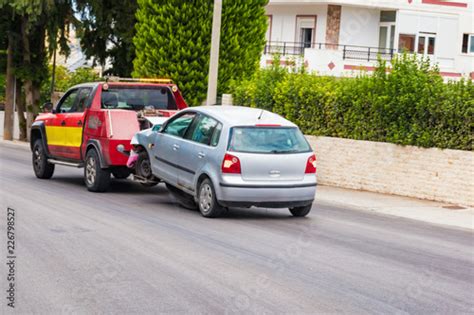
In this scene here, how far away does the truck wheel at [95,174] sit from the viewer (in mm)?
17641

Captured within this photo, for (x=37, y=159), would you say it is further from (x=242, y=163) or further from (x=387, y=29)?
(x=387, y=29)

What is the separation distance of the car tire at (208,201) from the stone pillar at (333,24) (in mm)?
31022

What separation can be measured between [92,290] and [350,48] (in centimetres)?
3787

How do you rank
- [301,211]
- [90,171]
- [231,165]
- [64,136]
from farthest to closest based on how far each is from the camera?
[64,136]
[90,171]
[301,211]
[231,165]

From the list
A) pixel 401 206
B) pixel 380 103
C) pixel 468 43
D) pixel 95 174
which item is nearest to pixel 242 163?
pixel 95 174

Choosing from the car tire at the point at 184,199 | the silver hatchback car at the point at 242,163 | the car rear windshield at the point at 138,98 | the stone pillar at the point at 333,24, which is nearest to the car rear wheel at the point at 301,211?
the silver hatchback car at the point at 242,163

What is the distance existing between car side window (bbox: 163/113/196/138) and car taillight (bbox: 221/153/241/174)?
177 centimetres

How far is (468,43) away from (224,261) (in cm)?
4070

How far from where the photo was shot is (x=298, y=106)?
2367 centimetres

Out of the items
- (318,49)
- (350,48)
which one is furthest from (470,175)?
(350,48)

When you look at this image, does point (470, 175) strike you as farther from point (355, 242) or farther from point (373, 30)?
point (373, 30)

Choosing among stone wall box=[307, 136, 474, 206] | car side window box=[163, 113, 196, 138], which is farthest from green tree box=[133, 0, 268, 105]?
car side window box=[163, 113, 196, 138]

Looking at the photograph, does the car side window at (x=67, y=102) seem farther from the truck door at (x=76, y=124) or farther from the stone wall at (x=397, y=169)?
the stone wall at (x=397, y=169)

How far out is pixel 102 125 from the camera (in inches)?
691
